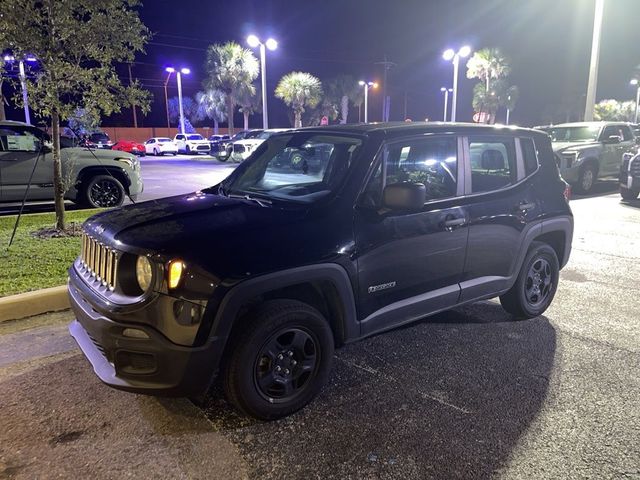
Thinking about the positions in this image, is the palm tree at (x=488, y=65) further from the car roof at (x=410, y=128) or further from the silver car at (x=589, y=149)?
the car roof at (x=410, y=128)

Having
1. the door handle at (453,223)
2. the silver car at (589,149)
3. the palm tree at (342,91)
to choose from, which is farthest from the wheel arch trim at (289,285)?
the palm tree at (342,91)

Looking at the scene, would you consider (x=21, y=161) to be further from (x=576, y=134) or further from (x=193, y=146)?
(x=193, y=146)

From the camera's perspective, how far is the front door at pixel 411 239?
11.1 ft

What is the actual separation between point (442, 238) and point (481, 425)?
1334 millimetres

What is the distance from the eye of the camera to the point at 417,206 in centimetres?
332

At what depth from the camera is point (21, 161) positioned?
931 cm

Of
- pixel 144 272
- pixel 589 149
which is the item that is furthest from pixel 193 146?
pixel 144 272

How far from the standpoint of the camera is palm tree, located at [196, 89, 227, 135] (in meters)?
56.7

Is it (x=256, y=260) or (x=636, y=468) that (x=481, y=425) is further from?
(x=256, y=260)

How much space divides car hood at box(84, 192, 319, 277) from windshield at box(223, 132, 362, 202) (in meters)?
0.34

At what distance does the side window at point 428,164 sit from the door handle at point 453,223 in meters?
0.19

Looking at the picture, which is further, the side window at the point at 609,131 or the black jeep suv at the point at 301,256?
the side window at the point at 609,131

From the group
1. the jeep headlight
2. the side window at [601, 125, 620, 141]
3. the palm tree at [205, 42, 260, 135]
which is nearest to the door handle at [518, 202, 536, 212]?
the jeep headlight

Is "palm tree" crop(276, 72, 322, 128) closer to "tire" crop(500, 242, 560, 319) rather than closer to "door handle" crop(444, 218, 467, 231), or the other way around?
"tire" crop(500, 242, 560, 319)
